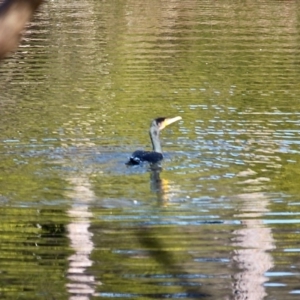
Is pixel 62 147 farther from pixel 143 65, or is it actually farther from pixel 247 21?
pixel 247 21

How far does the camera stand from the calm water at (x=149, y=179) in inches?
308

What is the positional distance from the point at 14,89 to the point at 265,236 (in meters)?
11.0

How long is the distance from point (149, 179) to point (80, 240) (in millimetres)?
2279

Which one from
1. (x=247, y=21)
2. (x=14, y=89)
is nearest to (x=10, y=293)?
(x=14, y=89)

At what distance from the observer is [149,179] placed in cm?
1138

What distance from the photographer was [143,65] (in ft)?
75.9

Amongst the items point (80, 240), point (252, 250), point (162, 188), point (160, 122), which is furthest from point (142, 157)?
point (252, 250)

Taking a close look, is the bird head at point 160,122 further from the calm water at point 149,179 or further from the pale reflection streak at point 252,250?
the pale reflection streak at point 252,250

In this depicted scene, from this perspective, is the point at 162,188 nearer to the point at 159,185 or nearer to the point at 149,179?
the point at 159,185

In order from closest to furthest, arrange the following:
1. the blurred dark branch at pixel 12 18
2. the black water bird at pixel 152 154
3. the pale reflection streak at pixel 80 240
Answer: the blurred dark branch at pixel 12 18
the pale reflection streak at pixel 80 240
the black water bird at pixel 152 154

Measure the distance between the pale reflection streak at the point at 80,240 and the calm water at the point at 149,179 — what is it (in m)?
0.02

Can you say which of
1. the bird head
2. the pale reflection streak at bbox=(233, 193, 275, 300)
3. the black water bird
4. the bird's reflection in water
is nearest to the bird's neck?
the black water bird

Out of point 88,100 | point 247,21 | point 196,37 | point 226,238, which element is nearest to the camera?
point 226,238

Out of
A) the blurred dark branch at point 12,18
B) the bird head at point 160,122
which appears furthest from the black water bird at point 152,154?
the blurred dark branch at point 12,18
